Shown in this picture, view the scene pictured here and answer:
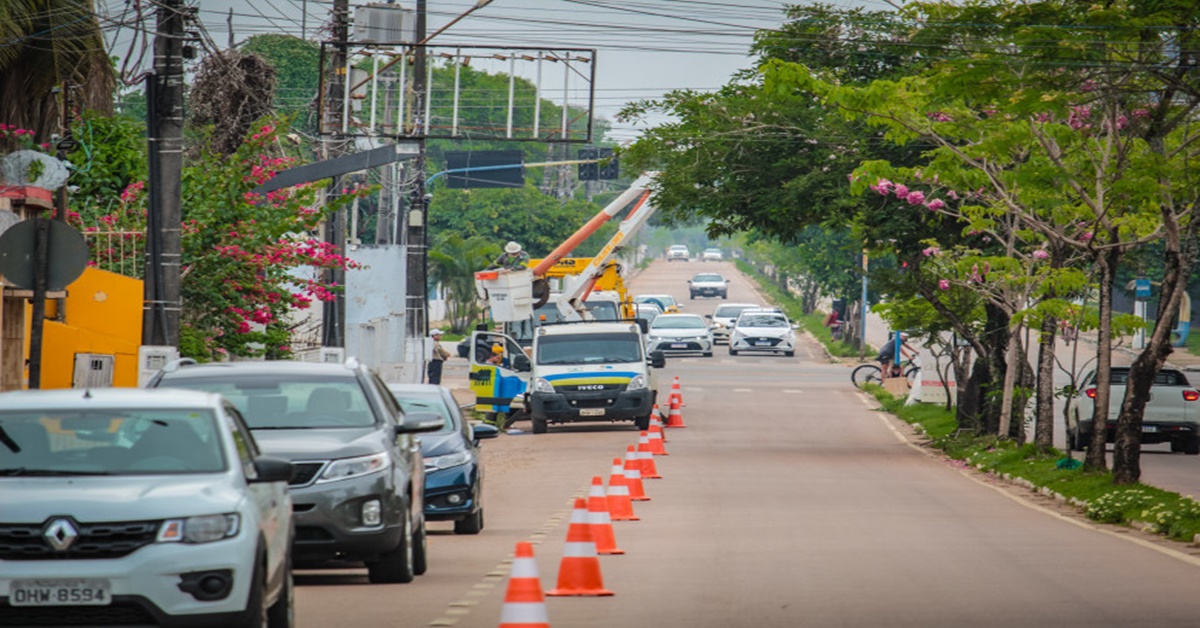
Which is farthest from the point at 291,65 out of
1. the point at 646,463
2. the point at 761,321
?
the point at 646,463

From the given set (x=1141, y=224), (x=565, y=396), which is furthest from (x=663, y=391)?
(x=1141, y=224)

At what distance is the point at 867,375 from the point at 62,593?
45415mm

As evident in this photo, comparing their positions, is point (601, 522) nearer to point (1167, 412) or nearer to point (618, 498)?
point (618, 498)

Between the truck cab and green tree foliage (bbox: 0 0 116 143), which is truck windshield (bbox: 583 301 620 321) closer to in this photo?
the truck cab

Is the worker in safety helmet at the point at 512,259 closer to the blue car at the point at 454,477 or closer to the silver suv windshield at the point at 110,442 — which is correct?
the blue car at the point at 454,477

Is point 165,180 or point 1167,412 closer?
point 165,180

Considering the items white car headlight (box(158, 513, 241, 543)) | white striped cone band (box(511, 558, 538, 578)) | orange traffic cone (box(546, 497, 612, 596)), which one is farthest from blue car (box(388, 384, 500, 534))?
white car headlight (box(158, 513, 241, 543))

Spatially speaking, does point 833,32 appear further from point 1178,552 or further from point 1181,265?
point 1178,552

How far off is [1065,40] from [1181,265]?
288 centimetres

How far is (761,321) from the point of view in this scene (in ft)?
227

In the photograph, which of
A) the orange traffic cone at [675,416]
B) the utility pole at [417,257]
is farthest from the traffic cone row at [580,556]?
the utility pole at [417,257]

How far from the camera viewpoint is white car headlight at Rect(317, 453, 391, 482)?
42.0ft

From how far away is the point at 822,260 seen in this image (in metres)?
75.5

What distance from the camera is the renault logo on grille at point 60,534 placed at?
8.94 meters
